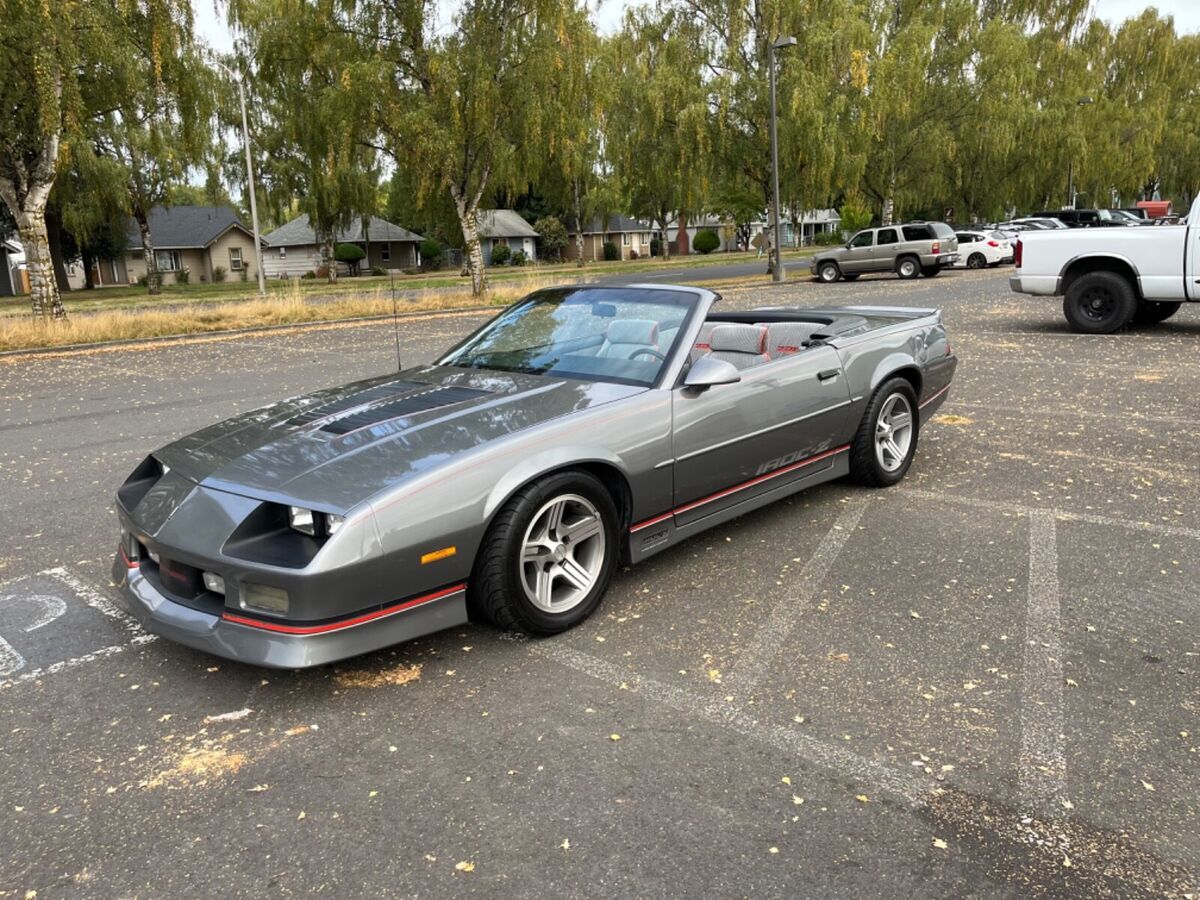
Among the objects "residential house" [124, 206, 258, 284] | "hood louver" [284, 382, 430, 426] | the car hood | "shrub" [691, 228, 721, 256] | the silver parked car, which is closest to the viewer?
the car hood

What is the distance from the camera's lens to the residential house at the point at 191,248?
56.2 meters

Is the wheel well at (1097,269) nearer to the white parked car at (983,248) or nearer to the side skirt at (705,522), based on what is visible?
the side skirt at (705,522)

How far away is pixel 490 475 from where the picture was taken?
3.46m

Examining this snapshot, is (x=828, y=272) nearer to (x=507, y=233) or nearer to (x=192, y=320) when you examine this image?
(x=192, y=320)

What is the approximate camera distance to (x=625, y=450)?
392 centimetres

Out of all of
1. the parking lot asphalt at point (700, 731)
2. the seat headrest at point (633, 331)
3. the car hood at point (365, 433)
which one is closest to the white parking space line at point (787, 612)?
the parking lot asphalt at point (700, 731)

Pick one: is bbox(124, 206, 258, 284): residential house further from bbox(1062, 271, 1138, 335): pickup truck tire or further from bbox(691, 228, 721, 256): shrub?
bbox(1062, 271, 1138, 335): pickup truck tire

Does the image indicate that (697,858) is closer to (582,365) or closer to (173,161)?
(582,365)

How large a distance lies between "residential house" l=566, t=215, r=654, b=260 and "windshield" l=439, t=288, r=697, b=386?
2770 inches

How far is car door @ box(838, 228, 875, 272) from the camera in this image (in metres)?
28.9

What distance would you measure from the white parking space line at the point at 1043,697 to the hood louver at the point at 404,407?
2.51 m

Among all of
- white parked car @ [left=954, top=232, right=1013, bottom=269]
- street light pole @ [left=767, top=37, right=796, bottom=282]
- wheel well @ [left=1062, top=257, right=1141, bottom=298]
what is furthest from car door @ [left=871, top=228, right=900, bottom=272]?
wheel well @ [left=1062, top=257, right=1141, bottom=298]

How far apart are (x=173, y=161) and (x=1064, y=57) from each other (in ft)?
125

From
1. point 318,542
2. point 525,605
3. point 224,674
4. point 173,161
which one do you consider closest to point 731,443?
point 525,605
